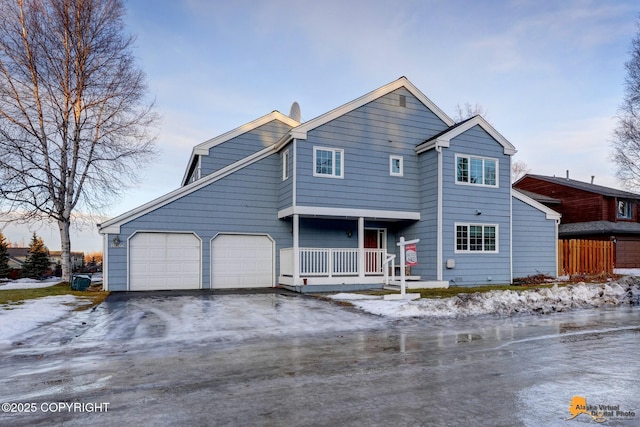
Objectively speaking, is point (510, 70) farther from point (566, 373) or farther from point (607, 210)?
point (566, 373)

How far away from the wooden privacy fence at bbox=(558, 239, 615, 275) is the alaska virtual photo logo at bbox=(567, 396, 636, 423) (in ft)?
62.0

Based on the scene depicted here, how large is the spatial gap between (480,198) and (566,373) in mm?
13011

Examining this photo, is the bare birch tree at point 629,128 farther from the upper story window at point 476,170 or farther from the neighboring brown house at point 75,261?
the neighboring brown house at point 75,261

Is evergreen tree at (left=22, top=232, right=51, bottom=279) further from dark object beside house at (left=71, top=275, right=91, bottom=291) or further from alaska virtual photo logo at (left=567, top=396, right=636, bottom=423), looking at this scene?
alaska virtual photo logo at (left=567, top=396, right=636, bottom=423)

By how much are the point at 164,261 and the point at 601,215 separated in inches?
1042

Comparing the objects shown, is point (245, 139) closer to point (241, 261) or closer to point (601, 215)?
point (241, 261)

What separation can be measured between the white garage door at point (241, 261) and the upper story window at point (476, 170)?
8.31 meters

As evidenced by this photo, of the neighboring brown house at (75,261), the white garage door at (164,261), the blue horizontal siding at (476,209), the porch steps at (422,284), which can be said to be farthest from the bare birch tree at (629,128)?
the neighboring brown house at (75,261)

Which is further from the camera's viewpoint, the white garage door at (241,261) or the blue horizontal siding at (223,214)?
the white garage door at (241,261)

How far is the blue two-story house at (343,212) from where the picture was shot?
1599 centimetres

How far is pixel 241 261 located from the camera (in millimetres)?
17266

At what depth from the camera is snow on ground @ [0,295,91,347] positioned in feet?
26.7

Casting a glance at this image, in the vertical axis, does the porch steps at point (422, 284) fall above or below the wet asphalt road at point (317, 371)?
below

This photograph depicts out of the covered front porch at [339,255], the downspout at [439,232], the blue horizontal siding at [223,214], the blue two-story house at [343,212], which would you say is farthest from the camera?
the downspout at [439,232]
